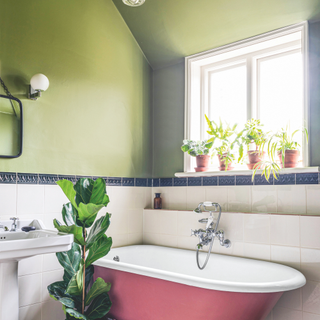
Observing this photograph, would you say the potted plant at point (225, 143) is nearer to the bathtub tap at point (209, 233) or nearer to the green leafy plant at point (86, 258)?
the bathtub tap at point (209, 233)

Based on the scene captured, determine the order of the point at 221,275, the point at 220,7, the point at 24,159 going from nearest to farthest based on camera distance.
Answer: the point at 24,159, the point at 221,275, the point at 220,7

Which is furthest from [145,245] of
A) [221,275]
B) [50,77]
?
[50,77]

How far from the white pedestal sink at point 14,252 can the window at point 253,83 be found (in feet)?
5.10

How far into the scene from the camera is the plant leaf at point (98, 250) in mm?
2052

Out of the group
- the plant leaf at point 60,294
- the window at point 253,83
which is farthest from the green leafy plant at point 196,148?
the plant leaf at point 60,294

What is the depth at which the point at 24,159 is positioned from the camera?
2.21 metres

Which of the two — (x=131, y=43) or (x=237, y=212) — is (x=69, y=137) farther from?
(x=237, y=212)

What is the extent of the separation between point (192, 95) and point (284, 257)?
165 cm

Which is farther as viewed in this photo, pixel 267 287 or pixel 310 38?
pixel 310 38

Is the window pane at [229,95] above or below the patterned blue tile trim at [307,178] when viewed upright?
above

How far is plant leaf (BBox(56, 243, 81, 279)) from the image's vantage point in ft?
6.70

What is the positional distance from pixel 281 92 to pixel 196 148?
2.85 ft

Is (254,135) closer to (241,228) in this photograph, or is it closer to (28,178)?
(241,228)

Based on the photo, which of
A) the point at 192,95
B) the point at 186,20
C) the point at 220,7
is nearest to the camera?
the point at 220,7
